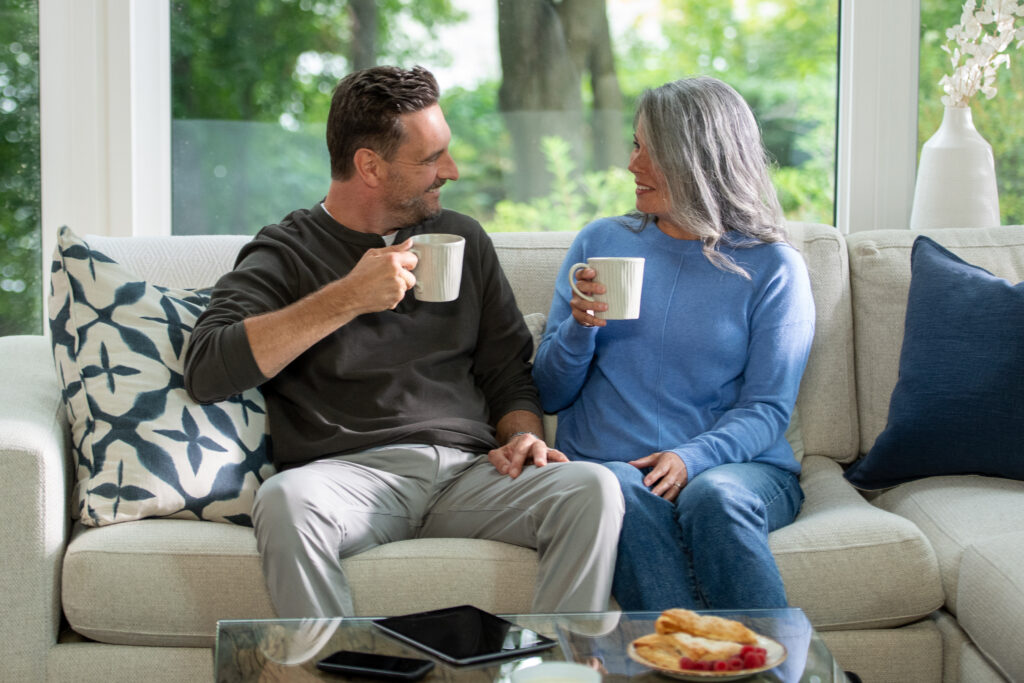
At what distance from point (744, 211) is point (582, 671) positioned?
1203 mm

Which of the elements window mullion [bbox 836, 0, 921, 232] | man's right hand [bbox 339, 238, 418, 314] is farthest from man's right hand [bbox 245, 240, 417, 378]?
window mullion [bbox 836, 0, 921, 232]

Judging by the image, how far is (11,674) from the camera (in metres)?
1.58

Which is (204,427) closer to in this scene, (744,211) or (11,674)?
(11,674)

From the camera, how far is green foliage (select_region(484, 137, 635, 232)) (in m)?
2.84

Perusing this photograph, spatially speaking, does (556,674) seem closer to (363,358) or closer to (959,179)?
(363,358)

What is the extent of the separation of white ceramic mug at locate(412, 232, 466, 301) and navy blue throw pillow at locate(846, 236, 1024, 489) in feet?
2.86

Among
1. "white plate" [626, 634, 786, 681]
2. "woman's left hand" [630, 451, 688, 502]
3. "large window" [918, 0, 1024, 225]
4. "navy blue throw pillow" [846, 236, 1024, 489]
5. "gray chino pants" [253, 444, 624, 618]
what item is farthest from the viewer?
"large window" [918, 0, 1024, 225]

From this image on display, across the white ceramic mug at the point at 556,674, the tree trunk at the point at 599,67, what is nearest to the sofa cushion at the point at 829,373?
the tree trunk at the point at 599,67

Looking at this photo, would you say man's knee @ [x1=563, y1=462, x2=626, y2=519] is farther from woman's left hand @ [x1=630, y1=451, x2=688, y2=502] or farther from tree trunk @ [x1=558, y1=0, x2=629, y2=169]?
tree trunk @ [x1=558, y1=0, x2=629, y2=169]

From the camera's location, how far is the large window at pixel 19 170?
2650 mm

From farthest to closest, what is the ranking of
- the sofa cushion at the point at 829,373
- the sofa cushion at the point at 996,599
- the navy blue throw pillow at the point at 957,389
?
the sofa cushion at the point at 829,373, the navy blue throw pillow at the point at 957,389, the sofa cushion at the point at 996,599

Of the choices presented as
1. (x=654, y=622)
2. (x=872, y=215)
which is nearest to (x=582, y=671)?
(x=654, y=622)

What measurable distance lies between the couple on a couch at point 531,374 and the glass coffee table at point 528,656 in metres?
0.32

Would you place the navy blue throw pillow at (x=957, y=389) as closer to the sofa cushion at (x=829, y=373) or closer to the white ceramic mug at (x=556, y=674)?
the sofa cushion at (x=829, y=373)
